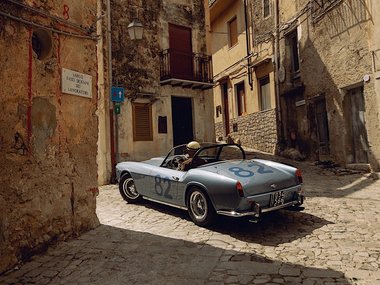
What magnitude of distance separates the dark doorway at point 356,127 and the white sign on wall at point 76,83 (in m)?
8.10

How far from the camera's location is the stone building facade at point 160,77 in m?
11.4

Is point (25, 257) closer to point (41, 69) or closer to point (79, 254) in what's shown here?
point (79, 254)

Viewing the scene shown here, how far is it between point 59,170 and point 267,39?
42.0 feet

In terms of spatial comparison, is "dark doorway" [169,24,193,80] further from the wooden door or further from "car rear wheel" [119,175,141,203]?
"car rear wheel" [119,175,141,203]

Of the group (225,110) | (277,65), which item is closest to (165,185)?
(277,65)

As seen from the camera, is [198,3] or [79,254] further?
[198,3]

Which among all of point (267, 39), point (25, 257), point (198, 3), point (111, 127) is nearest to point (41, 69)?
point (25, 257)

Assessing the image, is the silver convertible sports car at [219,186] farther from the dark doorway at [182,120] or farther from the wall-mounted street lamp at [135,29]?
the dark doorway at [182,120]

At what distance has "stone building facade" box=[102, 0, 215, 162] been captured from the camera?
11430 mm

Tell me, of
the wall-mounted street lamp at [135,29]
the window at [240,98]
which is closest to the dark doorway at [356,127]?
the wall-mounted street lamp at [135,29]

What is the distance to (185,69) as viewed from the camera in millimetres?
13344

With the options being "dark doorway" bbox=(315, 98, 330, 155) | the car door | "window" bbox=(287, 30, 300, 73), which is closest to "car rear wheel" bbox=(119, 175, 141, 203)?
the car door

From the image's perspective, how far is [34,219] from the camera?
409 centimetres

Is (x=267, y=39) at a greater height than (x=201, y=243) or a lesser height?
greater
